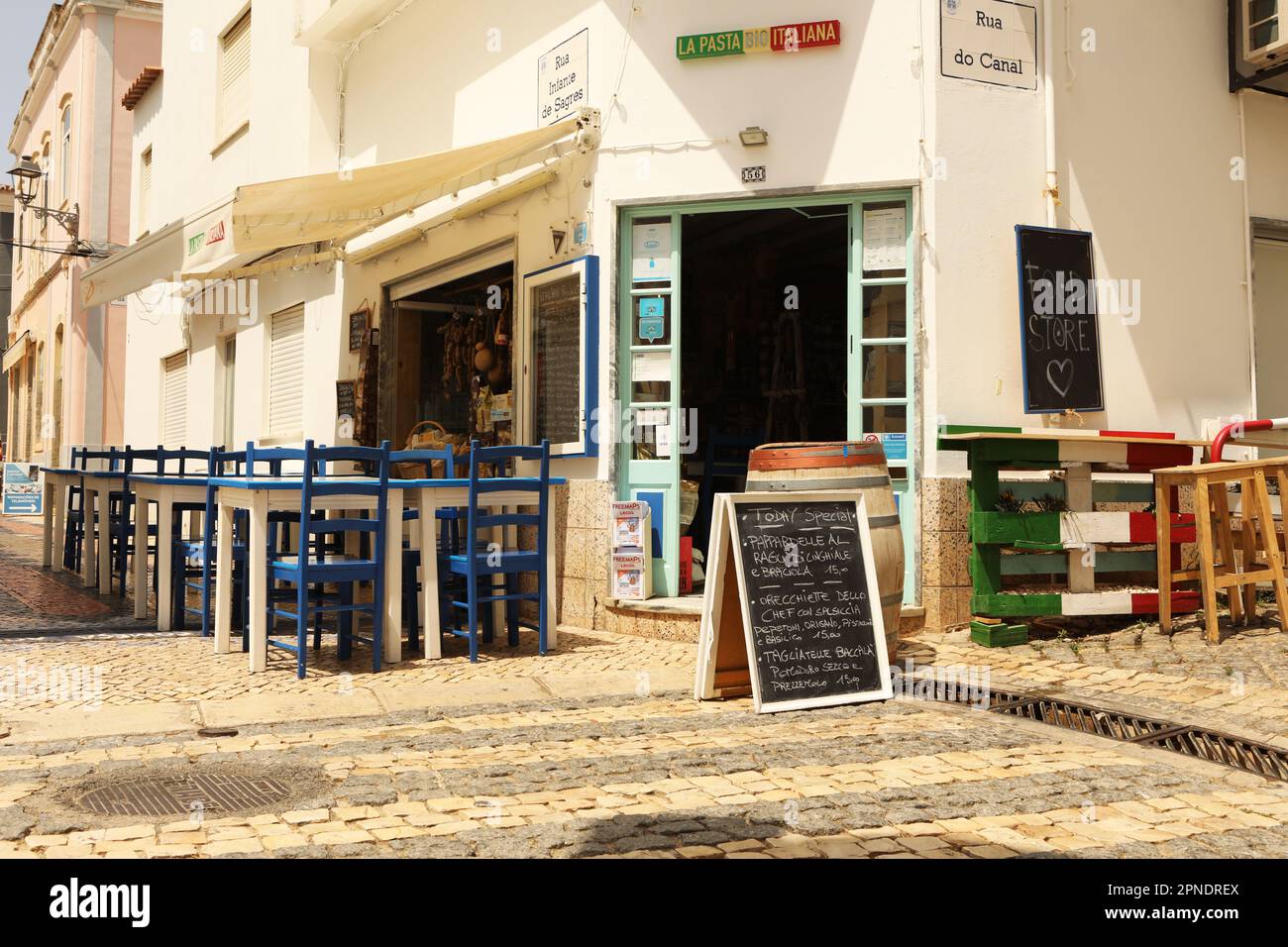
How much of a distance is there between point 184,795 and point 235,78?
42.1 feet

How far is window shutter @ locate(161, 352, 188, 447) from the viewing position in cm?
1709

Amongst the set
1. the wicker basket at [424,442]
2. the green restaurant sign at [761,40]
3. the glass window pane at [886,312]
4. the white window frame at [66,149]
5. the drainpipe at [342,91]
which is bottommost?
the wicker basket at [424,442]

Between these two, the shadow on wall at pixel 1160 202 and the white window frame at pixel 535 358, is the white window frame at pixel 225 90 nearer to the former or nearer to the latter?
the white window frame at pixel 535 358

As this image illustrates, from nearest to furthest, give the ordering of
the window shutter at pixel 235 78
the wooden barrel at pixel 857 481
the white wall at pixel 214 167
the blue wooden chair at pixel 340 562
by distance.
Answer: the wooden barrel at pixel 857 481 < the blue wooden chair at pixel 340 562 < the white wall at pixel 214 167 < the window shutter at pixel 235 78

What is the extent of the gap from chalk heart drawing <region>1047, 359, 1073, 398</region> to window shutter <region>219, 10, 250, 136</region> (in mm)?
10285

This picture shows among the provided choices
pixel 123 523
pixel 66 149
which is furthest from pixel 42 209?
pixel 123 523

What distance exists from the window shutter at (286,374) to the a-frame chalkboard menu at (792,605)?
853 cm

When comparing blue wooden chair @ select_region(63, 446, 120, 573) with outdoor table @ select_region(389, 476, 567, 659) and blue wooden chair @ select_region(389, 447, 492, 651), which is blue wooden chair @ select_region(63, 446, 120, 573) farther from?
outdoor table @ select_region(389, 476, 567, 659)

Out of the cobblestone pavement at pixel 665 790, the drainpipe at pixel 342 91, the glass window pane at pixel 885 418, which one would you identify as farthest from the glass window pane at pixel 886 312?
the drainpipe at pixel 342 91

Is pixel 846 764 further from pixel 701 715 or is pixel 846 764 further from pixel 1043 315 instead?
pixel 1043 315

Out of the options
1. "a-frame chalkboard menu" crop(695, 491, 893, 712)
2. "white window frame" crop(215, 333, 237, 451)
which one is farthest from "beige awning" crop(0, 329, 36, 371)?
"a-frame chalkboard menu" crop(695, 491, 893, 712)

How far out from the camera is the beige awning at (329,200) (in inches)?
338

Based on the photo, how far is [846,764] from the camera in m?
4.32
